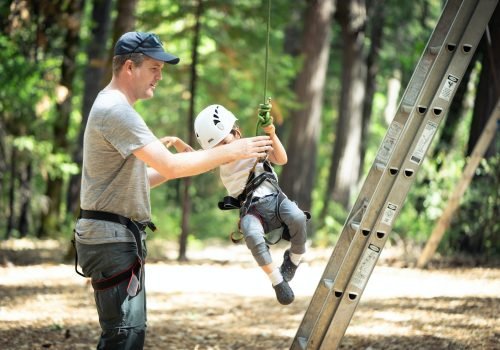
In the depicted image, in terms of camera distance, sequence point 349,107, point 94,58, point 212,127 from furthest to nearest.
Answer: point 349,107 < point 94,58 < point 212,127

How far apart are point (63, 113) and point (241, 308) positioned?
28.1ft

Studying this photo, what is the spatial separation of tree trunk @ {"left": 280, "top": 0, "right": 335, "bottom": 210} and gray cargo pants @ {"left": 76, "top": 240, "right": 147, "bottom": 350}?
12.6m

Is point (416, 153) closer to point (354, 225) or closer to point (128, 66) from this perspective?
point (354, 225)

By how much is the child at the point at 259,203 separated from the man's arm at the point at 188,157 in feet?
2.20

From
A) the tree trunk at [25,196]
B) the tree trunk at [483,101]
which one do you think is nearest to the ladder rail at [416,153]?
the tree trunk at [483,101]

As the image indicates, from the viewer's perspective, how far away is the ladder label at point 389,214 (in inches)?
210

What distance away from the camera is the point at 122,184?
15.3 feet

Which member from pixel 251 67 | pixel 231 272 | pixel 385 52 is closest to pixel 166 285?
pixel 231 272

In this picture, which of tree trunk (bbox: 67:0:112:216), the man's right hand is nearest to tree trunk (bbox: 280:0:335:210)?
tree trunk (bbox: 67:0:112:216)

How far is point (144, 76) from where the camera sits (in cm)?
469

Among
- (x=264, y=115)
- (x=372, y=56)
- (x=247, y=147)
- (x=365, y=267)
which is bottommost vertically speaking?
(x=365, y=267)

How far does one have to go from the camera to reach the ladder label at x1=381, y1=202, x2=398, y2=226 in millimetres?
5344

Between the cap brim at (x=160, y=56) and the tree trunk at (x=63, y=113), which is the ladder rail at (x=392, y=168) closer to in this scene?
the cap brim at (x=160, y=56)

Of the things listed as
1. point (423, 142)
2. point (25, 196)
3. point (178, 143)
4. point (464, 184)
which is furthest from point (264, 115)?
point (25, 196)
